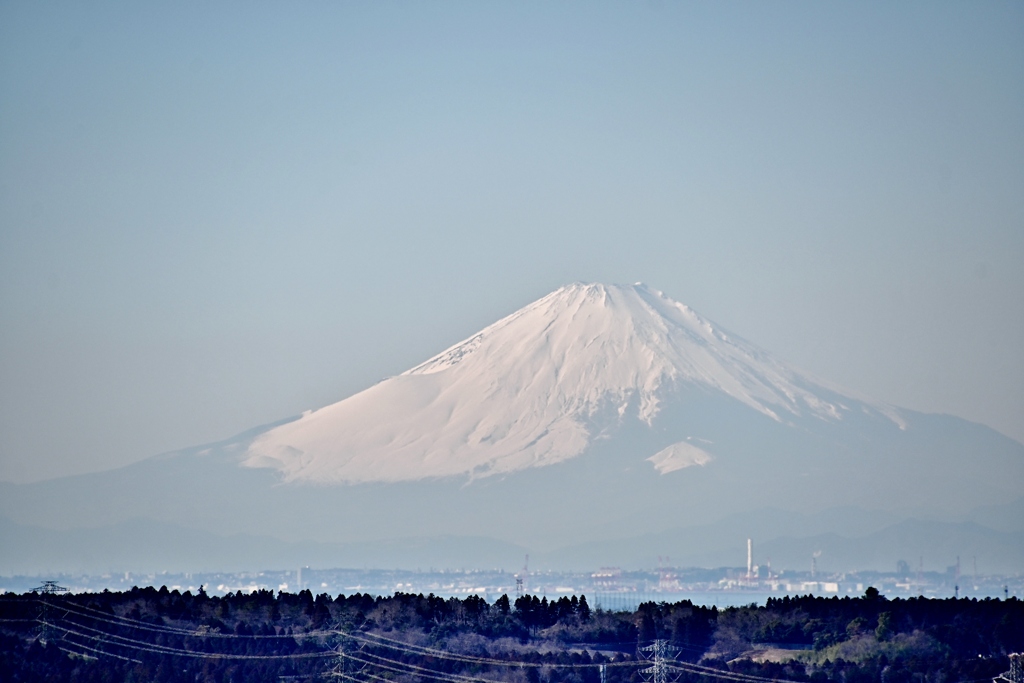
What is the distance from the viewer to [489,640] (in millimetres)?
103875

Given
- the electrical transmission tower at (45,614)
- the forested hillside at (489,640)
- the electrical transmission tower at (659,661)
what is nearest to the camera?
the electrical transmission tower at (659,661)

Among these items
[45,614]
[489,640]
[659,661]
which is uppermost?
[45,614]

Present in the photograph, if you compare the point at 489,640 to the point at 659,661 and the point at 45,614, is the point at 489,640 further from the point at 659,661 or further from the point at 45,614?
the point at 659,661

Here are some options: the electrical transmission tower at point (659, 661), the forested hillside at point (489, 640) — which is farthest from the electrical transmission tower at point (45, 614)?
the electrical transmission tower at point (659, 661)

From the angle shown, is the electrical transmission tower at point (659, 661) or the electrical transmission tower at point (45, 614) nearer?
the electrical transmission tower at point (659, 661)

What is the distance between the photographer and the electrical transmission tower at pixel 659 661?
77556 mm

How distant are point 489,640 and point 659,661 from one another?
2837 centimetres

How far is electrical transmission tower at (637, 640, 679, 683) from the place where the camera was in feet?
254

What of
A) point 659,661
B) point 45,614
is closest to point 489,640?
point 45,614

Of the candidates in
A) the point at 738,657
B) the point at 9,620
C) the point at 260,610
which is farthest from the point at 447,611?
the point at 9,620

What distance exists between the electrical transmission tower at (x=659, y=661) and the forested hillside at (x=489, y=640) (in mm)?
241

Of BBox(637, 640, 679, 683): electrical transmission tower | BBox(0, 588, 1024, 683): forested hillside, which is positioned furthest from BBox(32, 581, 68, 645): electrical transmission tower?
BBox(637, 640, 679, 683): electrical transmission tower

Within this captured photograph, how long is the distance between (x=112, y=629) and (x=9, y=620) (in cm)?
512

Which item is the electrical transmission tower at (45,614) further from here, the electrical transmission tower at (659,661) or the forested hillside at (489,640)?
the electrical transmission tower at (659,661)
